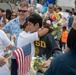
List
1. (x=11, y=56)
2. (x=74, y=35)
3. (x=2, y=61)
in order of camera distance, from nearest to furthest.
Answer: (x=74, y=35), (x=2, y=61), (x=11, y=56)

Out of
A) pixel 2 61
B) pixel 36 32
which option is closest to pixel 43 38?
pixel 36 32

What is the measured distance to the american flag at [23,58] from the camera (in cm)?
442

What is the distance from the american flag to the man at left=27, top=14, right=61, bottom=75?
0.30 meters

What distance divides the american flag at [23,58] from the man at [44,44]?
297 millimetres

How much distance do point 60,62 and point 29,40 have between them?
2.14 meters

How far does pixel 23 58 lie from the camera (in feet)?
14.7

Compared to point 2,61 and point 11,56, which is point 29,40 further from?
point 2,61

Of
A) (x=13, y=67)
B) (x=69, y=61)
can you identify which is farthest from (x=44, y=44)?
(x=69, y=61)

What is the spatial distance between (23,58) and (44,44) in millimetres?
494

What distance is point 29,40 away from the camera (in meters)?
5.02

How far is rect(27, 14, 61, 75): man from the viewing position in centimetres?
471

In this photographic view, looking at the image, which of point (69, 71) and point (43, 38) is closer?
point (69, 71)

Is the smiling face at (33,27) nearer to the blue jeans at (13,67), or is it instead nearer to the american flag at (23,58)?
the american flag at (23,58)

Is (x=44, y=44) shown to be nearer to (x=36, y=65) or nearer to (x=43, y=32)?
(x=43, y=32)
